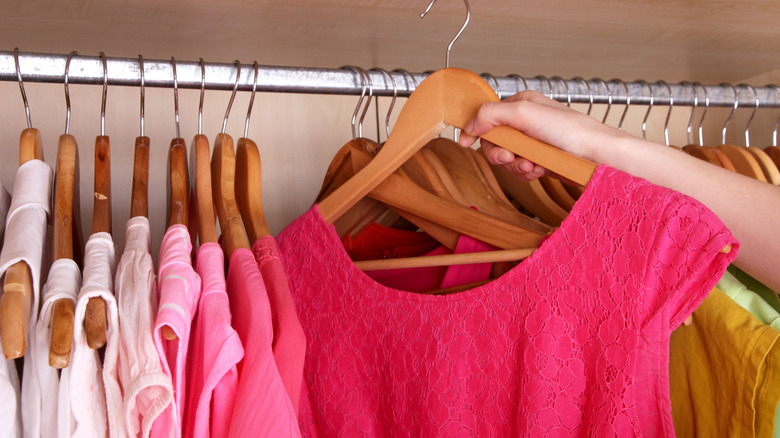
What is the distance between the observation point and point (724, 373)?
2.28 feet

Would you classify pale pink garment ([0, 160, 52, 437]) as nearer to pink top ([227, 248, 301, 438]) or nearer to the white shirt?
the white shirt

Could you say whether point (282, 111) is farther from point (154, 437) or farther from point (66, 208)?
point (154, 437)

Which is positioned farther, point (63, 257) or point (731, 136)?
point (731, 136)

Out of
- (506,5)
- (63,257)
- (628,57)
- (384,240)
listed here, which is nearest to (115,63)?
(63,257)

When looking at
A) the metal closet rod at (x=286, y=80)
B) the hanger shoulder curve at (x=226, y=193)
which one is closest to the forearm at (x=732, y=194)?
the metal closet rod at (x=286, y=80)

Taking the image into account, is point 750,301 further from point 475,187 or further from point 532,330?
point 475,187

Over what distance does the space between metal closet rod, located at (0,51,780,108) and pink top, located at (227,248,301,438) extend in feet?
1.07

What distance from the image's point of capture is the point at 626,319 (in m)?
0.67

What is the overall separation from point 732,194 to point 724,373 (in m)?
0.18

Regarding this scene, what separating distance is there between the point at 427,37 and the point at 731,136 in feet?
2.57

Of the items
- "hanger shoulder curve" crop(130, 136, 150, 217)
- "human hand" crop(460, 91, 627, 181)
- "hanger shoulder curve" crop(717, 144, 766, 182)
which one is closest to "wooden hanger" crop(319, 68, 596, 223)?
"human hand" crop(460, 91, 627, 181)

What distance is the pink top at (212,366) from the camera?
575mm

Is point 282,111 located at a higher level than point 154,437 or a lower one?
higher

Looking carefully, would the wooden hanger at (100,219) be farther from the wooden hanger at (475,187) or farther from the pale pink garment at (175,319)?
the wooden hanger at (475,187)
